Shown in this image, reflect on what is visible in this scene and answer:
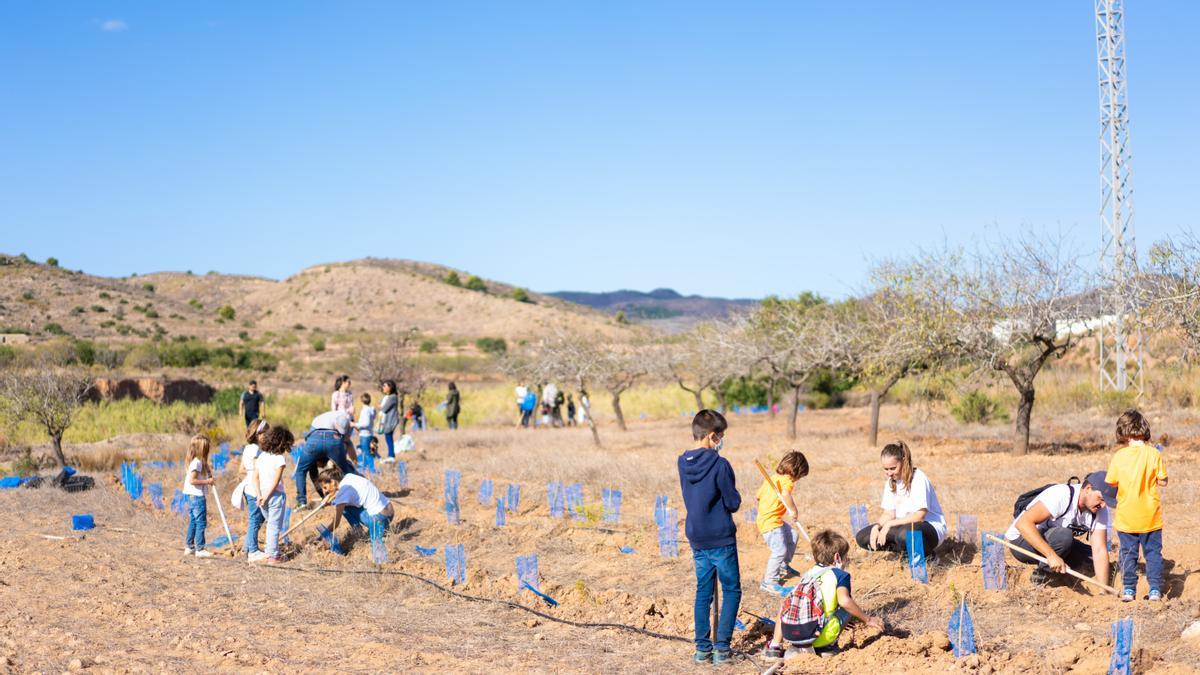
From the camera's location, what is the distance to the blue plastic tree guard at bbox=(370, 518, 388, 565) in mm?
10094

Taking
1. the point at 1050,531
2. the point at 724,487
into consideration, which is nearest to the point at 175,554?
the point at 724,487

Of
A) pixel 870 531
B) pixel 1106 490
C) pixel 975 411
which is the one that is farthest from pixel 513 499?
pixel 975 411

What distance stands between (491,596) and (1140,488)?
4.84m

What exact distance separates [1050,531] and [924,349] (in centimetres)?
962

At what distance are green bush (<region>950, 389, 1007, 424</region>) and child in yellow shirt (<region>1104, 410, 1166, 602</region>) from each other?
18876 mm

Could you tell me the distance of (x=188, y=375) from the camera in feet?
153

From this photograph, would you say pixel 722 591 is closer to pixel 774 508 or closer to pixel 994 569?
pixel 774 508

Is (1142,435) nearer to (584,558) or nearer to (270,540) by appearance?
(584,558)

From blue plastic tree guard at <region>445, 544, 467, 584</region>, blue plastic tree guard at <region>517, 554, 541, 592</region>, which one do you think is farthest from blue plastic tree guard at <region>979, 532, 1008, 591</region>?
blue plastic tree guard at <region>445, 544, 467, 584</region>

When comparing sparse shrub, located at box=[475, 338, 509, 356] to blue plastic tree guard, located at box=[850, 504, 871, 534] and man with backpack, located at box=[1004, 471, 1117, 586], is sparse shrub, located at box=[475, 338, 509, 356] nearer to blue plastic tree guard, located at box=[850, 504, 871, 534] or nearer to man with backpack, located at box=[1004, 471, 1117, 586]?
blue plastic tree guard, located at box=[850, 504, 871, 534]

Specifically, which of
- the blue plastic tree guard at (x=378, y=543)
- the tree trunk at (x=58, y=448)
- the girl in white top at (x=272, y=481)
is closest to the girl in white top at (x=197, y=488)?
the girl in white top at (x=272, y=481)

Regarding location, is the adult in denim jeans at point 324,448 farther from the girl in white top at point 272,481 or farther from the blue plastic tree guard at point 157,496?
the blue plastic tree guard at point 157,496

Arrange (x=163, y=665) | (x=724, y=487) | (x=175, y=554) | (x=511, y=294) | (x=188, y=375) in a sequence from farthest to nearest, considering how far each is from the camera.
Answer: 1. (x=511, y=294)
2. (x=188, y=375)
3. (x=175, y=554)
4. (x=163, y=665)
5. (x=724, y=487)

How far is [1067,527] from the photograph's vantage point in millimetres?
7750
